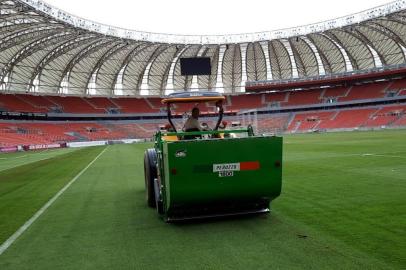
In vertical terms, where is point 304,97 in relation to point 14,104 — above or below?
above

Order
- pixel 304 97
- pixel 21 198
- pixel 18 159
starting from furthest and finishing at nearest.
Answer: pixel 304 97, pixel 18 159, pixel 21 198

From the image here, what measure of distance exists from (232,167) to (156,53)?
Answer: 6508 cm

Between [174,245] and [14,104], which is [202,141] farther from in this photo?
[14,104]

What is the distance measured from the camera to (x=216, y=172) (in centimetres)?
690

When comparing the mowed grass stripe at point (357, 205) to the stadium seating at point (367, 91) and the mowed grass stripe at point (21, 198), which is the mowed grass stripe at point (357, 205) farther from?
the stadium seating at point (367, 91)

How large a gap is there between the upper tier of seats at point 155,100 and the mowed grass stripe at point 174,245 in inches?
2678

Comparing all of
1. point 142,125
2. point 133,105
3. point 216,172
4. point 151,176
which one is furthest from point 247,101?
point 216,172

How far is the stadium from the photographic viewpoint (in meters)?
5.85

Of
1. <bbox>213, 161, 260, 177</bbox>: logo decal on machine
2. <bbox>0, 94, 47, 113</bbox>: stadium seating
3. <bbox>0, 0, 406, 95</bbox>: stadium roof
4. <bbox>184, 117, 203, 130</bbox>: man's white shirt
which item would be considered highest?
<bbox>0, 0, 406, 95</bbox>: stadium roof

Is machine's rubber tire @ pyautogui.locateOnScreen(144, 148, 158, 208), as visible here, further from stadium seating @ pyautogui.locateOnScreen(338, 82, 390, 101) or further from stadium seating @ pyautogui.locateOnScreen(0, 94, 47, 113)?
stadium seating @ pyautogui.locateOnScreen(338, 82, 390, 101)

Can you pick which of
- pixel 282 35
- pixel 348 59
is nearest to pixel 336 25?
pixel 282 35

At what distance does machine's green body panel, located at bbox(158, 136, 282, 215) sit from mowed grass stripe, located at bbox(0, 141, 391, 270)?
55 cm

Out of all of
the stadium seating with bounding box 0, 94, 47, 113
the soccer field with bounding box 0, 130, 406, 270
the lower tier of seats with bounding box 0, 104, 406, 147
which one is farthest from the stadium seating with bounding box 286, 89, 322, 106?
the soccer field with bounding box 0, 130, 406, 270

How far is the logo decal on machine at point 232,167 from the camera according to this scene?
6.90m
